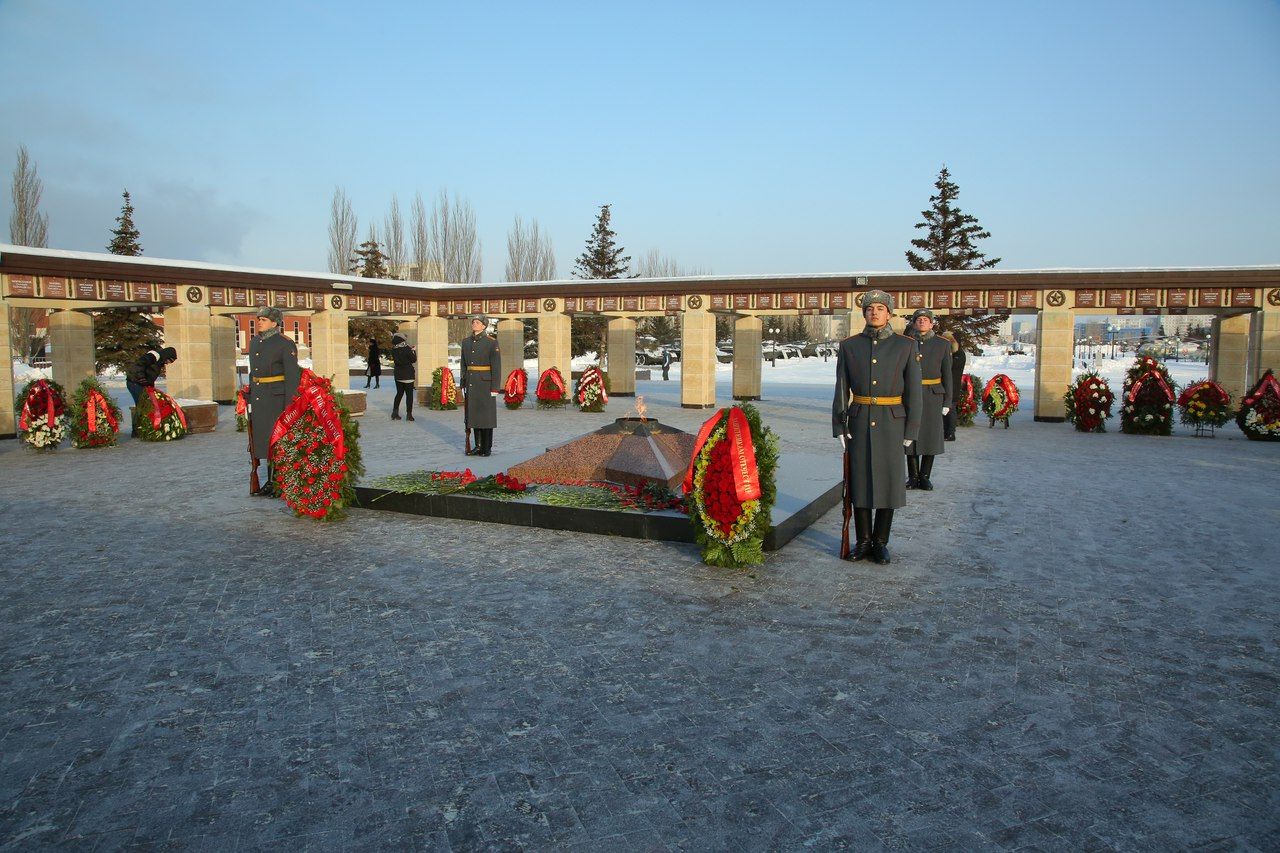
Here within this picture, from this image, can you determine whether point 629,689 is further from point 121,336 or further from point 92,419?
point 121,336

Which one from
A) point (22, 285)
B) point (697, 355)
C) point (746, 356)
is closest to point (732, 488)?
point (22, 285)

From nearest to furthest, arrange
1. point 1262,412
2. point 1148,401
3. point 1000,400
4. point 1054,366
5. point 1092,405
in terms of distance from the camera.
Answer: point 1262,412, point 1148,401, point 1092,405, point 1000,400, point 1054,366

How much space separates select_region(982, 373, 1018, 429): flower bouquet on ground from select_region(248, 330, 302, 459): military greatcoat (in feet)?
47.8

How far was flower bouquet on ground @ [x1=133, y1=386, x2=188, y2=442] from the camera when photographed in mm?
14539

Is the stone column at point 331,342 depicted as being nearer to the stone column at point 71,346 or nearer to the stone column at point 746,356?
the stone column at point 71,346

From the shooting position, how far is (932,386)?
9.45 m

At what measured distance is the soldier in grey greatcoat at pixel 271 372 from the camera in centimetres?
856

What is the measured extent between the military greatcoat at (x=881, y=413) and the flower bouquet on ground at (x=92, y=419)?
498 inches

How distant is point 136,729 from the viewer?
3.56 meters

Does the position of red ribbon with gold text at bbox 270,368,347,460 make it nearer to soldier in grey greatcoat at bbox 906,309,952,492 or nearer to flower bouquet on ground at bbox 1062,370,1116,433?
soldier in grey greatcoat at bbox 906,309,952,492

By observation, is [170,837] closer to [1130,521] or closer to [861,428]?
[861,428]

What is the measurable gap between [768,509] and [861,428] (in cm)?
97

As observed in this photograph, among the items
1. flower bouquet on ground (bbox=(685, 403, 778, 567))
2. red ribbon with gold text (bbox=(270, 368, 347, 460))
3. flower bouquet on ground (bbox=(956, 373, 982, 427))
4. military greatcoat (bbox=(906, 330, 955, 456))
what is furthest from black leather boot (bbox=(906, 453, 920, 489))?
flower bouquet on ground (bbox=(956, 373, 982, 427))

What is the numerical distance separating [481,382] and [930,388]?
5.85 metres
